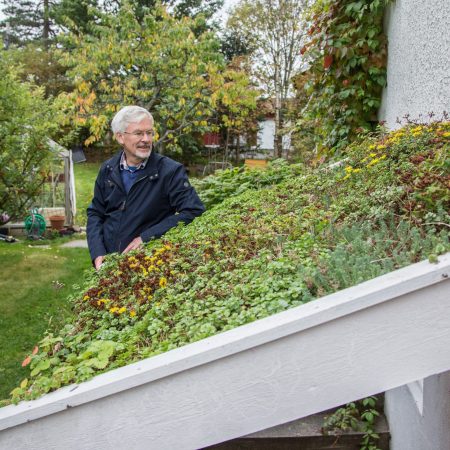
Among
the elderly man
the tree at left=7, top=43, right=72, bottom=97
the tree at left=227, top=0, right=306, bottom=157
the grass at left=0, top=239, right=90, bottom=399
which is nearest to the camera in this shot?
the elderly man

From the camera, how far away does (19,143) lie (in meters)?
9.14

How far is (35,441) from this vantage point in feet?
5.53

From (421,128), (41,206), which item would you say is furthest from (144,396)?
(41,206)

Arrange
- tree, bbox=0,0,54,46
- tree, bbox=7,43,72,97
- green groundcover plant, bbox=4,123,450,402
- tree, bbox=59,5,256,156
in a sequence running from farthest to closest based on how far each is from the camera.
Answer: tree, bbox=0,0,54,46 → tree, bbox=7,43,72,97 → tree, bbox=59,5,256,156 → green groundcover plant, bbox=4,123,450,402

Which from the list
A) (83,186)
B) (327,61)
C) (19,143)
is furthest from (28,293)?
(83,186)

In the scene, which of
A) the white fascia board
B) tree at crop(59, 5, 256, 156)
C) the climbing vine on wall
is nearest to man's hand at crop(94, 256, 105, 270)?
the white fascia board

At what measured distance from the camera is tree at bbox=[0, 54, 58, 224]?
28.8 feet

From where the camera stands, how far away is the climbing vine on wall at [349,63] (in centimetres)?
551

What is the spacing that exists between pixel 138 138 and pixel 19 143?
6389mm

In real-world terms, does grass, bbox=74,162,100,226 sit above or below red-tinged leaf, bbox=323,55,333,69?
below

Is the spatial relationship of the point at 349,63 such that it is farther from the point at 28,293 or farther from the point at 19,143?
the point at 19,143

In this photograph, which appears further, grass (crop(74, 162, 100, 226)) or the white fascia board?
grass (crop(74, 162, 100, 226))

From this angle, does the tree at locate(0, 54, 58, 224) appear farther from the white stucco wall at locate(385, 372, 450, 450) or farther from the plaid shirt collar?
the white stucco wall at locate(385, 372, 450, 450)

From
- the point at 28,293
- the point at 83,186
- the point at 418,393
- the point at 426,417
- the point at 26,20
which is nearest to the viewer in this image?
the point at 426,417
